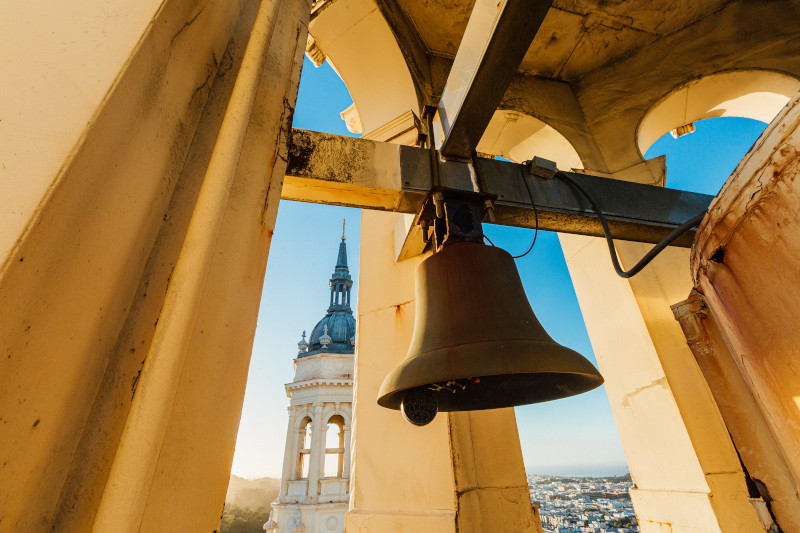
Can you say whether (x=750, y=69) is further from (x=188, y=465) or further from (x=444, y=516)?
(x=188, y=465)

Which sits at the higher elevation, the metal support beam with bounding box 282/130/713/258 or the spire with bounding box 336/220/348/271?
the spire with bounding box 336/220/348/271

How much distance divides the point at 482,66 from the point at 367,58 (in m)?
1.52

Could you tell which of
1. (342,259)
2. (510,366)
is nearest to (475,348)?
(510,366)

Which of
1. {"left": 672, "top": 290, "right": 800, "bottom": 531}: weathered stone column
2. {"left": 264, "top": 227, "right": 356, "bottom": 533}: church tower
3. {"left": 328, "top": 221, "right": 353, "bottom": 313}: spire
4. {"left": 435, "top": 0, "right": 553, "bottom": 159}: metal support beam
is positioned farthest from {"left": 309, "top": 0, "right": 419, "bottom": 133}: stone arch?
{"left": 328, "top": 221, "right": 353, "bottom": 313}: spire

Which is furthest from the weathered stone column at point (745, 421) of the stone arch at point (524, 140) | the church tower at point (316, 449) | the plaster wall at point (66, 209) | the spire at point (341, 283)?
the spire at point (341, 283)

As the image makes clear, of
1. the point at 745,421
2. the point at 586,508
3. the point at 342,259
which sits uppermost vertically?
the point at 342,259

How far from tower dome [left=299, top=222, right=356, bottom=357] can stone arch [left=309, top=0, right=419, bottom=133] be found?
63.0 ft

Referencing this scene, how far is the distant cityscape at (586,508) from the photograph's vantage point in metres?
2.77

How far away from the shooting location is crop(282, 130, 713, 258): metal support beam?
149 centimetres

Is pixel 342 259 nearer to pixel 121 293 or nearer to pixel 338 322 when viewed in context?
pixel 338 322

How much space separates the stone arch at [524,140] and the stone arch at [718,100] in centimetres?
62

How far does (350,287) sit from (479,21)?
983 inches

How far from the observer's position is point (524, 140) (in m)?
3.56

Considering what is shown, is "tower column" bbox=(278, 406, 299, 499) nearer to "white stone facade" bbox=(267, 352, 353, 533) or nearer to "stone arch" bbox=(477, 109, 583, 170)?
"white stone facade" bbox=(267, 352, 353, 533)
